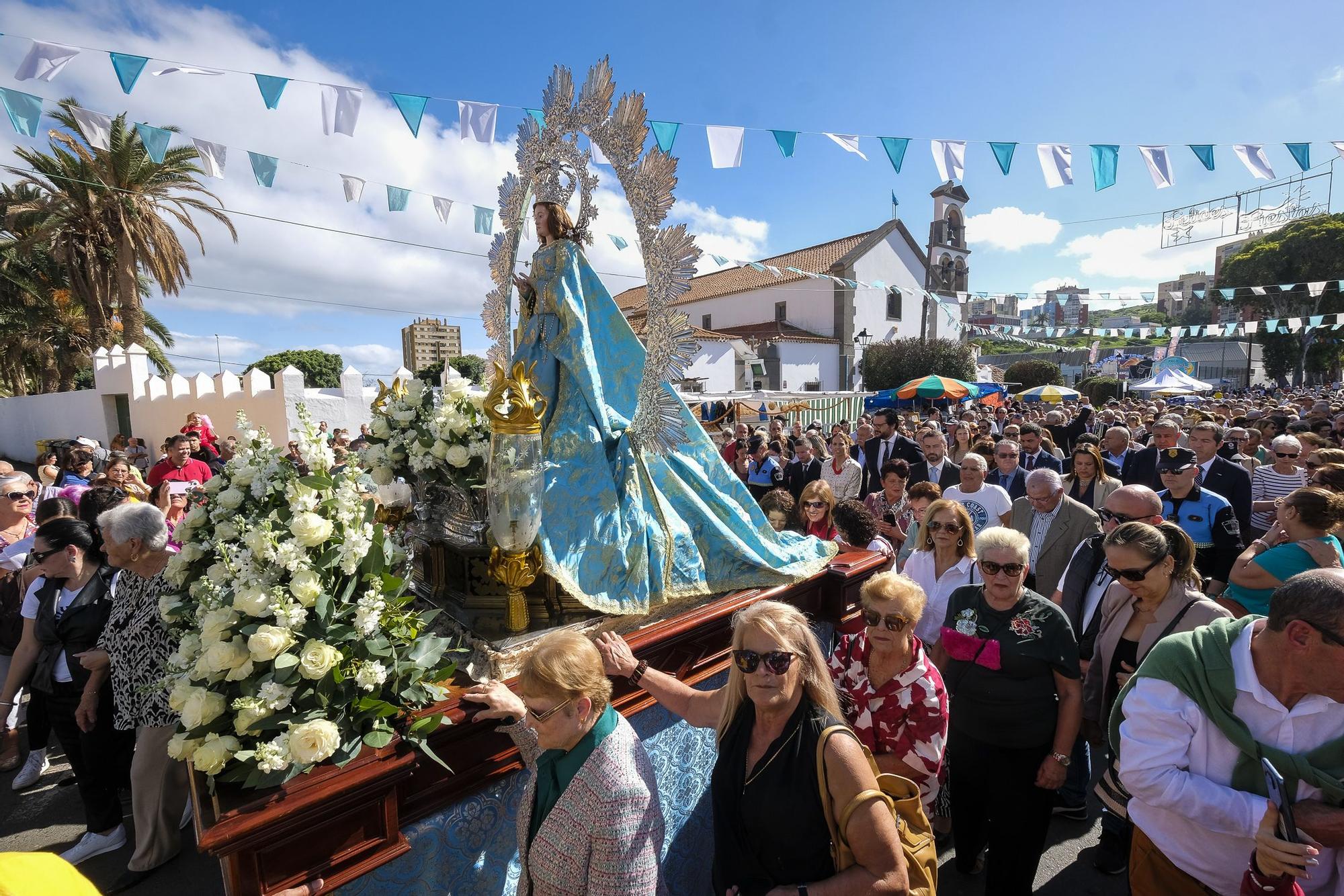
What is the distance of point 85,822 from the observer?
3510 mm

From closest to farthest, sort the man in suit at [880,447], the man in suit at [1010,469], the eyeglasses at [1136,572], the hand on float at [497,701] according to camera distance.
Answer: the hand on float at [497,701] → the eyeglasses at [1136,572] → the man in suit at [1010,469] → the man in suit at [880,447]

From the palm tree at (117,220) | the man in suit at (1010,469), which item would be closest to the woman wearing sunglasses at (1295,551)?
the man in suit at (1010,469)

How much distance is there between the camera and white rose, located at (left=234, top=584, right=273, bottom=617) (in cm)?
180

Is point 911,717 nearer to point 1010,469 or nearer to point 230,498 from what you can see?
point 230,498

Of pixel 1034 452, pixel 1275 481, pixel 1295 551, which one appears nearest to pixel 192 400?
pixel 1034 452

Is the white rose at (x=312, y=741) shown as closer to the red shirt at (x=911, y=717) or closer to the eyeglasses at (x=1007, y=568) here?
the red shirt at (x=911, y=717)

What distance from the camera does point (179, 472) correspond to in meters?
6.67

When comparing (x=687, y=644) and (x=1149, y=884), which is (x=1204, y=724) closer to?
(x=1149, y=884)

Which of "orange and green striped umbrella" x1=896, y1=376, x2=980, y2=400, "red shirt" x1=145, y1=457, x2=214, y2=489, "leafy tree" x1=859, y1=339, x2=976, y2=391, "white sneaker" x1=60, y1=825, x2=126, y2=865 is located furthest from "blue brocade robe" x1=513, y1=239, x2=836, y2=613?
"leafy tree" x1=859, y1=339, x2=976, y2=391

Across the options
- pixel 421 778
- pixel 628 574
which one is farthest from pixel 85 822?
pixel 628 574

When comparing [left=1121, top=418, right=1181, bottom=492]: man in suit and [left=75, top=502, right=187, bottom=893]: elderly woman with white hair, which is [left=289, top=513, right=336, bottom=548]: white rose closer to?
[left=75, top=502, right=187, bottom=893]: elderly woman with white hair

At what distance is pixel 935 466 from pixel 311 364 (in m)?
45.2

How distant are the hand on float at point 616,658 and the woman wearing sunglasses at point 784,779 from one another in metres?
0.43

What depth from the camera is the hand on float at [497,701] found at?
2031mm
